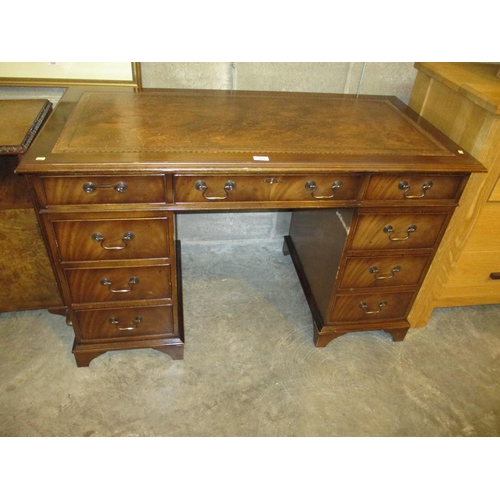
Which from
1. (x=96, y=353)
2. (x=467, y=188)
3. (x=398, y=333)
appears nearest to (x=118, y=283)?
(x=96, y=353)

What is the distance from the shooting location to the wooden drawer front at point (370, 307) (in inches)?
70.9

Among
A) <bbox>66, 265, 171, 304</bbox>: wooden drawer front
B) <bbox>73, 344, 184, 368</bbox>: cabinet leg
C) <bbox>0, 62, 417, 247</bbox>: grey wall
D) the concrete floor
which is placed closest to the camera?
<bbox>66, 265, 171, 304</bbox>: wooden drawer front

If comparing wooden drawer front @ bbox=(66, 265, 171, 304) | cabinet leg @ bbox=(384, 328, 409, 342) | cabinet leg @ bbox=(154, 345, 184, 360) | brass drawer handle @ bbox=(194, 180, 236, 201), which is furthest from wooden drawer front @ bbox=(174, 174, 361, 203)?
cabinet leg @ bbox=(384, 328, 409, 342)

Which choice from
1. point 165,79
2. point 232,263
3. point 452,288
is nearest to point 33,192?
point 165,79

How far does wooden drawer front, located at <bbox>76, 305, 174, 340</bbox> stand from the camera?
5.36 ft

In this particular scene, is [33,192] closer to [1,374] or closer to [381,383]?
[1,374]

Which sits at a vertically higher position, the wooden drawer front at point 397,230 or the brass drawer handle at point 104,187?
the brass drawer handle at point 104,187

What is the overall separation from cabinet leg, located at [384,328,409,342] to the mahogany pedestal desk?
0.13 metres

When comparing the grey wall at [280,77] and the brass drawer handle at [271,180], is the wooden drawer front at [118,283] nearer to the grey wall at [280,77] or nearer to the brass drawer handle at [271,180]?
the brass drawer handle at [271,180]

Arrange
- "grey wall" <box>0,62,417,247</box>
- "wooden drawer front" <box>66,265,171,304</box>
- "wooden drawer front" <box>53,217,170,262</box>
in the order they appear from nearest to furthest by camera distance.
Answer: "wooden drawer front" <box>53,217,170,262</box>
"wooden drawer front" <box>66,265,171,304</box>
"grey wall" <box>0,62,417,247</box>

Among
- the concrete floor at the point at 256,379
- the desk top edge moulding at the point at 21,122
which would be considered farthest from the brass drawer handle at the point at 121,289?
the desk top edge moulding at the point at 21,122

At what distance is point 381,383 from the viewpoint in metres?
1.81

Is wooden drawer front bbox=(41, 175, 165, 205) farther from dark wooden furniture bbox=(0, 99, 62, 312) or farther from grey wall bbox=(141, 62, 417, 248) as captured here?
grey wall bbox=(141, 62, 417, 248)

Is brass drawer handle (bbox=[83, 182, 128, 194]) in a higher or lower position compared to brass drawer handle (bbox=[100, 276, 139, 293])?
higher
